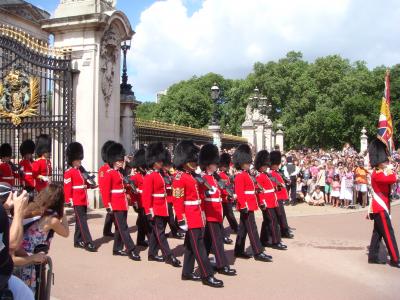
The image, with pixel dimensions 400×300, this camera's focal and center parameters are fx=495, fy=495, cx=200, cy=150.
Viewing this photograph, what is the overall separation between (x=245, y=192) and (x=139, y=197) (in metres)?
1.77

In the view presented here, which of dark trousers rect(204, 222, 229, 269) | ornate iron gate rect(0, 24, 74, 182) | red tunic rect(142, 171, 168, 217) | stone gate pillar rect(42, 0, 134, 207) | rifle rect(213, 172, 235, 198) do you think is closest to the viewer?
dark trousers rect(204, 222, 229, 269)

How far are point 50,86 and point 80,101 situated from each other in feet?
2.34

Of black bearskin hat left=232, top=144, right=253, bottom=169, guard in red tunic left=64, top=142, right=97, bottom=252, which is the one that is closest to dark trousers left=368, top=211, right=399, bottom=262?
black bearskin hat left=232, top=144, right=253, bottom=169

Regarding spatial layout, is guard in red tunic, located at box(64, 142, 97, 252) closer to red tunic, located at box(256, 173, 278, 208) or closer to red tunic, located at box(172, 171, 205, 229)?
red tunic, located at box(172, 171, 205, 229)

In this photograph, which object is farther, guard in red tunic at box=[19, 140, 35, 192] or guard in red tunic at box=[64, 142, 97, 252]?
guard in red tunic at box=[19, 140, 35, 192]

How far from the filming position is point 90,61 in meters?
10.1

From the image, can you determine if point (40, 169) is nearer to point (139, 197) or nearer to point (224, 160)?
point (139, 197)

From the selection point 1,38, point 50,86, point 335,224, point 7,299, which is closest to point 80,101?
point 50,86

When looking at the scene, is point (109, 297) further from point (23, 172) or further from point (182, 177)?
point (23, 172)

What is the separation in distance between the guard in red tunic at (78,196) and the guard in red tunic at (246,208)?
2043 mm

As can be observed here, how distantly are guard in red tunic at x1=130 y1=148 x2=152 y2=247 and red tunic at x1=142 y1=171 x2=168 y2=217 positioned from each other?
633 millimetres

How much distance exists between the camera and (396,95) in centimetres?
4312

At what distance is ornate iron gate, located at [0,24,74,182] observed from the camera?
991cm

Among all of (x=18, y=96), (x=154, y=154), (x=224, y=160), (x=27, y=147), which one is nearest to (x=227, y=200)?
(x=224, y=160)
